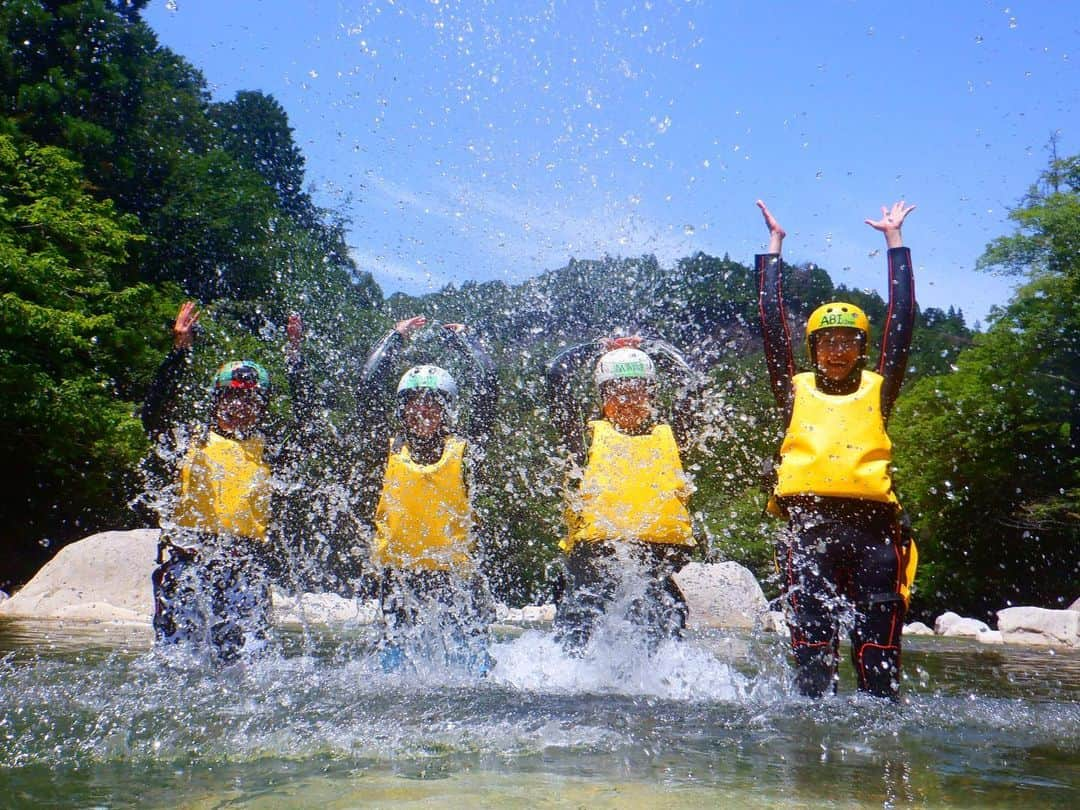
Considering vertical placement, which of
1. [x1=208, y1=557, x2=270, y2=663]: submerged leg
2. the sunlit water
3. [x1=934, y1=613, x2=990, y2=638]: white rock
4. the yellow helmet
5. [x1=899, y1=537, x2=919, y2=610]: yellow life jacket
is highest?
the yellow helmet

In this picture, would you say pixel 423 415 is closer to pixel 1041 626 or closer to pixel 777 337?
pixel 777 337

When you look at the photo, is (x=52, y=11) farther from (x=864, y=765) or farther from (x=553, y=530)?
(x=864, y=765)

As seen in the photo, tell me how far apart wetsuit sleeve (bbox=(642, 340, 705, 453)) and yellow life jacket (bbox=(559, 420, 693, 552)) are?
329 millimetres

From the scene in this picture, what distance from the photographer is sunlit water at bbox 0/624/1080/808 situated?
256 centimetres

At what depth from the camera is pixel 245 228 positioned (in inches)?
1309

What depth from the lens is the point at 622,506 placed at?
15.9 ft

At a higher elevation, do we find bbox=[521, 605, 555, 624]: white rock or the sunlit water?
the sunlit water

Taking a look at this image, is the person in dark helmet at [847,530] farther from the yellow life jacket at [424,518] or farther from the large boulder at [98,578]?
the large boulder at [98,578]

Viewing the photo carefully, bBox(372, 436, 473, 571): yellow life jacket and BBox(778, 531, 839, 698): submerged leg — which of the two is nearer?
BBox(778, 531, 839, 698): submerged leg

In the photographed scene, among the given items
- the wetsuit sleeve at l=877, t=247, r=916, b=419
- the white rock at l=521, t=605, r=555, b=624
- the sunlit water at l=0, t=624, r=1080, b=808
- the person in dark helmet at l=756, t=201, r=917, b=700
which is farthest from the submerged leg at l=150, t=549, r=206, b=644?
the white rock at l=521, t=605, r=555, b=624

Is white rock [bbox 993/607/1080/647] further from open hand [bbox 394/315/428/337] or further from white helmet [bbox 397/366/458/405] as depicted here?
white helmet [bbox 397/366/458/405]

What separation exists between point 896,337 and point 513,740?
249 centimetres

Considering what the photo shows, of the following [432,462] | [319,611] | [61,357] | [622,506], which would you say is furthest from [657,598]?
[61,357]

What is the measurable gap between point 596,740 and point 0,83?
27.3 metres
